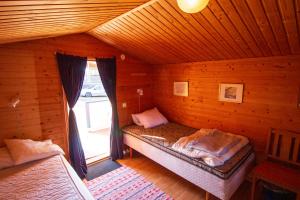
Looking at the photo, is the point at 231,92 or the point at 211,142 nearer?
the point at 211,142

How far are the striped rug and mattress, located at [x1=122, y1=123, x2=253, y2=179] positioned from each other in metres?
0.58

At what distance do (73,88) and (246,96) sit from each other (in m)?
2.75

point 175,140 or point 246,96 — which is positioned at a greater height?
point 246,96

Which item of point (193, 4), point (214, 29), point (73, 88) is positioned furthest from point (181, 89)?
point (193, 4)

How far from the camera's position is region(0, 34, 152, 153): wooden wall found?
90.5 inches

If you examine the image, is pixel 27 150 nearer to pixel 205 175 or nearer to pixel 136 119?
pixel 136 119

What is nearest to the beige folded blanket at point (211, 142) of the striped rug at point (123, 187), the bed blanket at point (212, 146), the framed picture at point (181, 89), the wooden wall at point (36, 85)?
the bed blanket at point (212, 146)

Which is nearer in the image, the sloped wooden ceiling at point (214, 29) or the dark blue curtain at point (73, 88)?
the sloped wooden ceiling at point (214, 29)

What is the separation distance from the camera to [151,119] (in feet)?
11.5

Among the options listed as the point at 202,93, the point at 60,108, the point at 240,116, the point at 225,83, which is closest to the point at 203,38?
the point at 225,83

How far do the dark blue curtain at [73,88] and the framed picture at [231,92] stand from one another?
237 centimetres

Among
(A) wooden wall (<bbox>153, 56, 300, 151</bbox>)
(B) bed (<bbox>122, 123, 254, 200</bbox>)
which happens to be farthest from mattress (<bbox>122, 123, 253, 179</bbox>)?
(A) wooden wall (<bbox>153, 56, 300, 151</bbox>)

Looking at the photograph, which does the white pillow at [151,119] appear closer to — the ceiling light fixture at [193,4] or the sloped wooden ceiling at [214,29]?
the sloped wooden ceiling at [214,29]

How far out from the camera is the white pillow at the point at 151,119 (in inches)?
135
